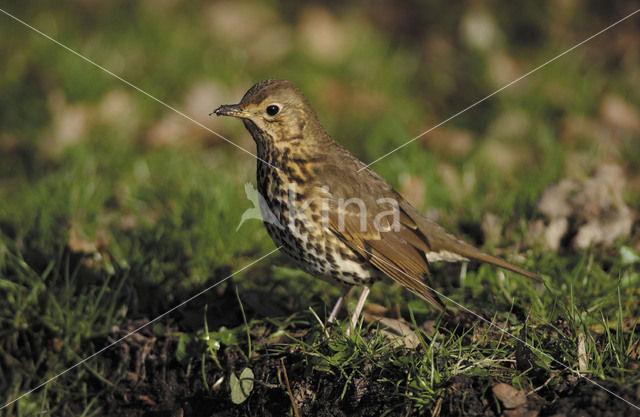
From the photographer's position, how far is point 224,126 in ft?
17.8

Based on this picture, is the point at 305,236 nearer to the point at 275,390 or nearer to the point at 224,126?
the point at 275,390

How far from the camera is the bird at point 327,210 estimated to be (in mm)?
2736

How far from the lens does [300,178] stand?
9.24ft

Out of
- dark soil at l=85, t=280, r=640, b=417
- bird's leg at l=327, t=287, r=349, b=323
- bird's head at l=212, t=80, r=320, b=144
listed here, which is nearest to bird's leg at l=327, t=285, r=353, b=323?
bird's leg at l=327, t=287, r=349, b=323

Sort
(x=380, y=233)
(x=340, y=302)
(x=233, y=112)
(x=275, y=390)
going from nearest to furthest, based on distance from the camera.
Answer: (x=275, y=390) → (x=233, y=112) → (x=380, y=233) → (x=340, y=302)

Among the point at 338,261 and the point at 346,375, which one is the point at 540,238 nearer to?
the point at 338,261

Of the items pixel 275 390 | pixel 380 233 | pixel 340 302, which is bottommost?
pixel 275 390

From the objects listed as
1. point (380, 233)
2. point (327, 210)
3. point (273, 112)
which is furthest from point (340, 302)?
point (273, 112)

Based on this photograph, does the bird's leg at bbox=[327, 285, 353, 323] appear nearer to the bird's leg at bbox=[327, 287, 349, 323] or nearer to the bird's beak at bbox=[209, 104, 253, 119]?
the bird's leg at bbox=[327, 287, 349, 323]

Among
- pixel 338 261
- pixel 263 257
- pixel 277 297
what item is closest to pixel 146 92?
pixel 263 257

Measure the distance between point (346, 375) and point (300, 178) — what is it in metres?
0.83

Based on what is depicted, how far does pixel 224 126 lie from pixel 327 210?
2.86 metres

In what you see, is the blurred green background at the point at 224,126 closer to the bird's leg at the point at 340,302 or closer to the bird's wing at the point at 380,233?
the bird's leg at the point at 340,302

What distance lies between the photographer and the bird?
2.74 metres
